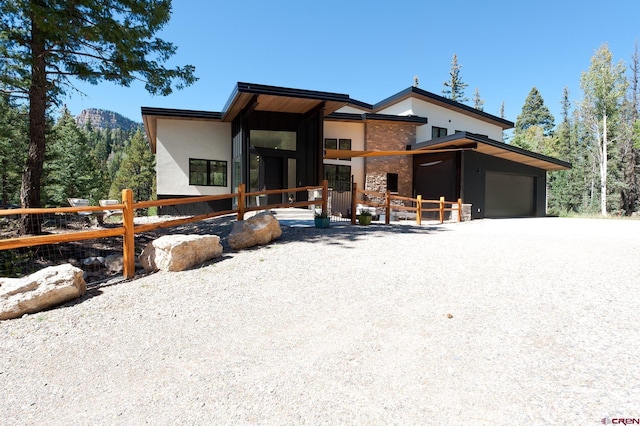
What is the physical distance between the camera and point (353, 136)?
16.5 metres

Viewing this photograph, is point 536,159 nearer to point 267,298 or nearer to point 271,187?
point 271,187

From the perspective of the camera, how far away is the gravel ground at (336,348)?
207 centimetres

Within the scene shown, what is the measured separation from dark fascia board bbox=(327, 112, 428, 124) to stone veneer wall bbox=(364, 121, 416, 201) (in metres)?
0.34

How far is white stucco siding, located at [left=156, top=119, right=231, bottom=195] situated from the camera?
1413cm

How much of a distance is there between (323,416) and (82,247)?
829 cm

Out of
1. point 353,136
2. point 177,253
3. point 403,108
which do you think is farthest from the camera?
point 403,108

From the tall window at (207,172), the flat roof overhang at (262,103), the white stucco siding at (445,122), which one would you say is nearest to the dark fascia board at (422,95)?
the white stucco siding at (445,122)

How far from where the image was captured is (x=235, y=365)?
2.58 meters

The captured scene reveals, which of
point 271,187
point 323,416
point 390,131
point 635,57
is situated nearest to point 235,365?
point 323,416

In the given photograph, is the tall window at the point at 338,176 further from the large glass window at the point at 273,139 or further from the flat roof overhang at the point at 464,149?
the large glass window at the point at 273,139

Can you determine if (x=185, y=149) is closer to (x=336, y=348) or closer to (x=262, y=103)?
(x=262, y=103)

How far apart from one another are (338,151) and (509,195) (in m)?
11.0

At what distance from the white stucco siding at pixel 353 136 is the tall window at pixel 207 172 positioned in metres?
5.44

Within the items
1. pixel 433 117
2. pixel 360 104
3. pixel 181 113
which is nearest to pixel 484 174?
pixel 433 117
